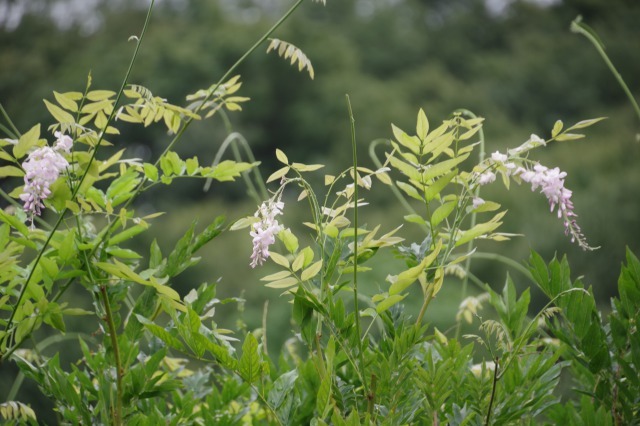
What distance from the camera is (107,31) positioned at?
85.2 ft

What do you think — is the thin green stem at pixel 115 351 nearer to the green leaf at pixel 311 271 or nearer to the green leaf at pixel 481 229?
the green leaf at pixel 311 271

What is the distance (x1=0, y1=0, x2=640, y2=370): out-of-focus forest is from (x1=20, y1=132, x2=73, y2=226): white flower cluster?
16233 millimetres

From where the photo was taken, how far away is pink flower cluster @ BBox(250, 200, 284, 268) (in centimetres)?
110

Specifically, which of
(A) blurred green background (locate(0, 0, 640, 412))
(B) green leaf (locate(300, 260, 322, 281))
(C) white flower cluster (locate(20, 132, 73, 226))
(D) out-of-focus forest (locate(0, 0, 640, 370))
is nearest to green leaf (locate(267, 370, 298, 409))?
(B) green leaf (locate(300, 260, 322, 281))

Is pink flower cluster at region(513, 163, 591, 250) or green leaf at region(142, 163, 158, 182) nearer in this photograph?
pink flower cluster at region(513, 163, 591, 250)

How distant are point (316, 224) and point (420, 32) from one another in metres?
28.5

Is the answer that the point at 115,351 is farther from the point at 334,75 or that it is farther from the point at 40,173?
the point at 334,75

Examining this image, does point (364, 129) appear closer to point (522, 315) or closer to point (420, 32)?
point (420, 32)

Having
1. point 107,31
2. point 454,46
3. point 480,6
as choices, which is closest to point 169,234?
point 107,31

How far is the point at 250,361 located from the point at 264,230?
19cm

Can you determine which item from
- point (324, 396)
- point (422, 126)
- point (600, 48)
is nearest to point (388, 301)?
point (324, 396)

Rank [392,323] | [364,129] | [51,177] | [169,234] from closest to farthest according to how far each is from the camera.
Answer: [51,177] → [392,323] → [169,234] → [364,129]

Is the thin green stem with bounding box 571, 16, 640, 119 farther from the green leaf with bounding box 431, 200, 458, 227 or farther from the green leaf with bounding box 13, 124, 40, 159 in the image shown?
the green leaf with bounding box 13, 124, 40, 159

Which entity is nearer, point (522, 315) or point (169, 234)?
point (522, 315)
